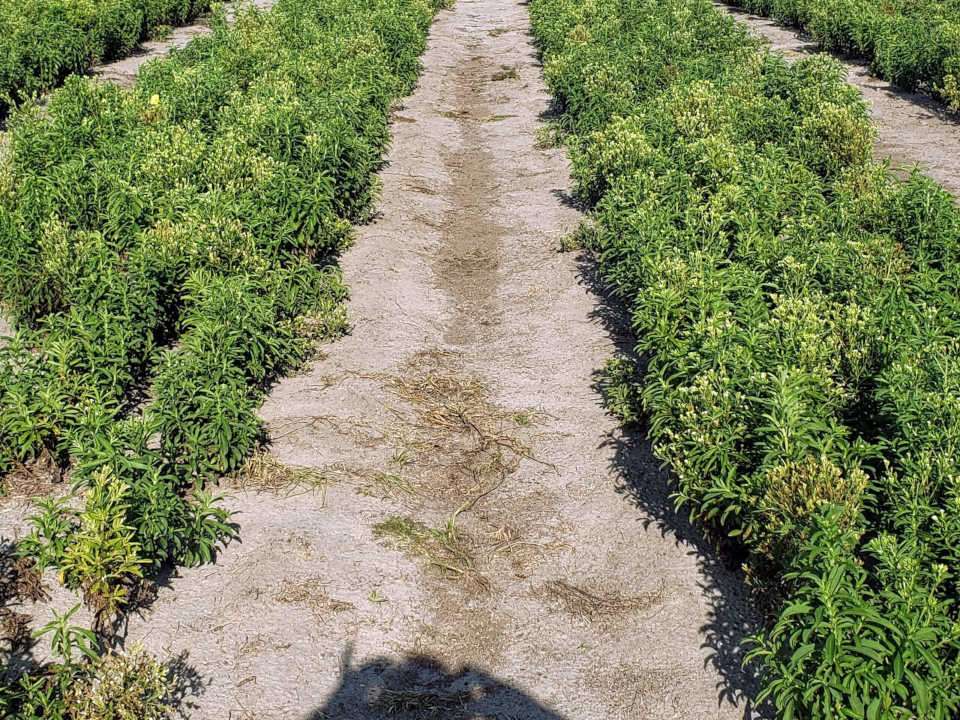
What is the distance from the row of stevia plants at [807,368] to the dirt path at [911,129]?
1588 mm

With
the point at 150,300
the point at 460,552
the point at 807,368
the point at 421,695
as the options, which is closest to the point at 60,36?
the point at 150,300

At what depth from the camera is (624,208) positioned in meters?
9.27

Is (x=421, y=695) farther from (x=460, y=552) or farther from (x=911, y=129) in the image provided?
(x=911, y=129)

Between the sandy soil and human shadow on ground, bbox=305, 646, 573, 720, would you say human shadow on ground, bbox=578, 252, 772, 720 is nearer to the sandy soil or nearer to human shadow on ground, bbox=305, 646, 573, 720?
human shadow on ground, bbox=305, 646, 573, 720

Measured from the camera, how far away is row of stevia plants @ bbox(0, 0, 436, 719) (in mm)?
5234

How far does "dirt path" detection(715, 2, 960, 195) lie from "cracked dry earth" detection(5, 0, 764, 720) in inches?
220

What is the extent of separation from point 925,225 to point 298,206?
583 centimetres

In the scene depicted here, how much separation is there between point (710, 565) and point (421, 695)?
6.59ft

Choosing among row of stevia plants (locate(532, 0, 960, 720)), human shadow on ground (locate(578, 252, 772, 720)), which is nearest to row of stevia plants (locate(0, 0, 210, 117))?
row of stevia plants (locate(532, 0, 960, 720))

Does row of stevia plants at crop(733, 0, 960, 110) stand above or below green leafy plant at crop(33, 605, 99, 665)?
above

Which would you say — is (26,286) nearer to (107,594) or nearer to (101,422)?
(101,422)

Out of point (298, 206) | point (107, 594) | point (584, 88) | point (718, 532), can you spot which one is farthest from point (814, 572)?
point (584, 88)

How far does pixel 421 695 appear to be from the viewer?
16.3ft

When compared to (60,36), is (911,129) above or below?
above
